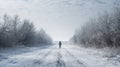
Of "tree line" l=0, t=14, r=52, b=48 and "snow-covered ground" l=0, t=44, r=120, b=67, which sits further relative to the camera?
"tree line" l=0, t=14, r=52, b=48

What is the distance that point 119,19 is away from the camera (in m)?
31.5

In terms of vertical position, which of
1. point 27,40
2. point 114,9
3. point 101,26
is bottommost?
point 27,40

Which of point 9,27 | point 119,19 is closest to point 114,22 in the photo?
point 119,19

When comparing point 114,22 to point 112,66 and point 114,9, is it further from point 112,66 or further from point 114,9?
point 112,66

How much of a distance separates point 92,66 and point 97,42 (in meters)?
29.7

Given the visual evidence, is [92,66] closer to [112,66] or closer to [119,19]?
[112,66]

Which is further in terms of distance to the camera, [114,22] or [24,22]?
[24,22]

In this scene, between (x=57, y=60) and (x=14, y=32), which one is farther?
(x=14, y=32)

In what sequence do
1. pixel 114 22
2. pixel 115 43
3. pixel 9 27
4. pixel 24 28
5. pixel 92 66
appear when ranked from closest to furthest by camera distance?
pixel 92 66 → pixel 115 43 → pixel 114 22 → pixel 9 27 → pixel 24 28

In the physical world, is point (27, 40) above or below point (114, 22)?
below

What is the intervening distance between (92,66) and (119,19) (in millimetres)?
23167

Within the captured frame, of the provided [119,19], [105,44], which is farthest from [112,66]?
[105,44]

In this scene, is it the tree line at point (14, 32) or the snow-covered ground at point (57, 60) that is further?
the tree line at point (14, 32)

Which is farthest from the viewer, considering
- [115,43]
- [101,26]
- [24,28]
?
[24,28]
